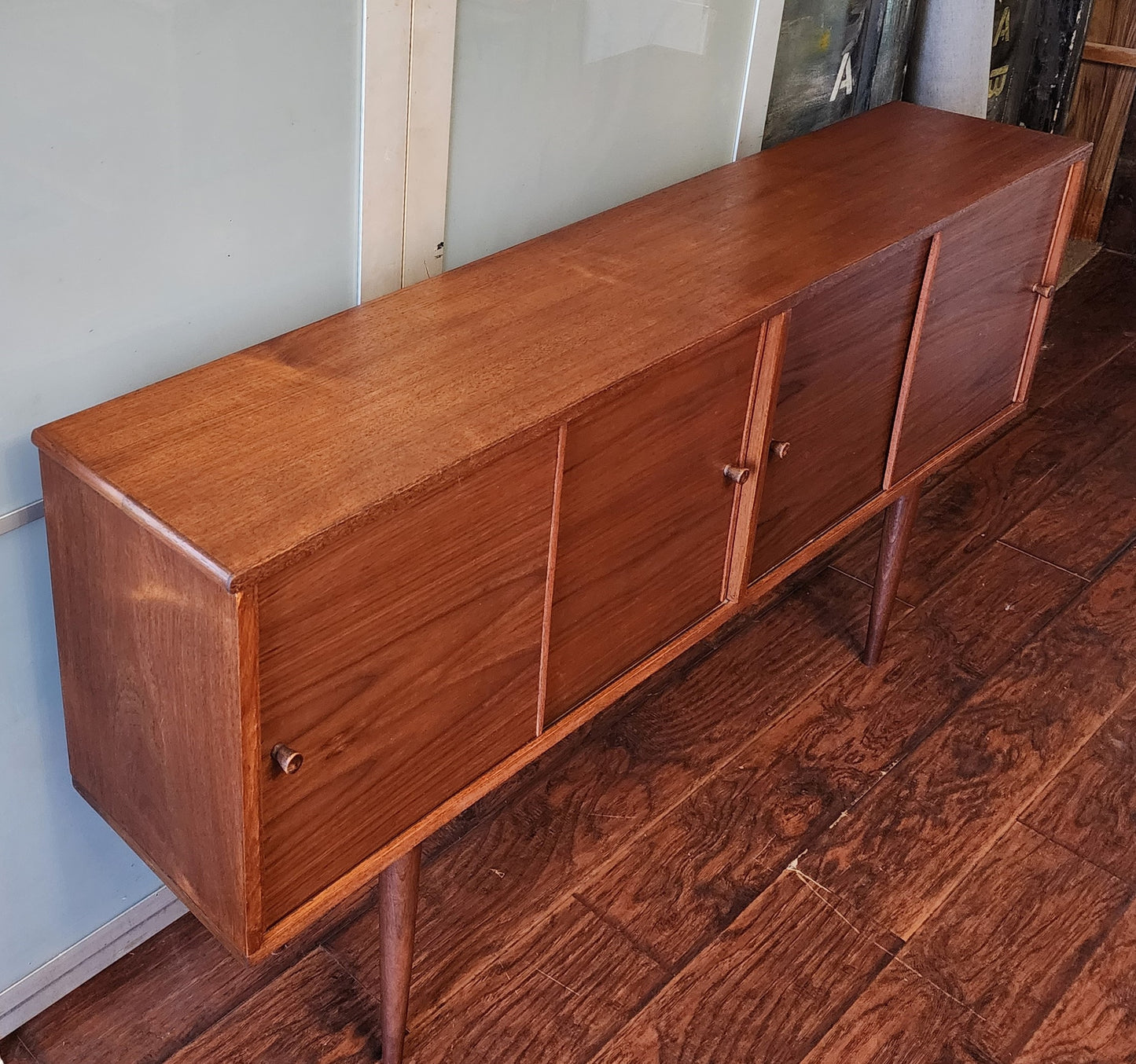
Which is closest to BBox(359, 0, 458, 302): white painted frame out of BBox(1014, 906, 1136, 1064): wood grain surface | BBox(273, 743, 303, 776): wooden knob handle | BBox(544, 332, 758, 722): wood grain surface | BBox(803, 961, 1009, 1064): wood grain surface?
BBox(544, 332, 758, 722): wood grain surface

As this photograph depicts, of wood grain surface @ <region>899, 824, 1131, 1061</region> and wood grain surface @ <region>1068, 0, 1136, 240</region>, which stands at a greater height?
wood grain surface @ <region>1068, 0, 1136, 240</region>

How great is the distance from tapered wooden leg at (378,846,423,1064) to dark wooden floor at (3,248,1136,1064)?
0.07 meters

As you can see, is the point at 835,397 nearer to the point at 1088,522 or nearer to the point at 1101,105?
the point at 1088,522

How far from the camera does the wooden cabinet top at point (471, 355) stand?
1.02 meters

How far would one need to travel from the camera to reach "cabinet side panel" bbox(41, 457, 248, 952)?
101 centimetres

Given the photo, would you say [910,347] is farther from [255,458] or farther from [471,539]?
[255,458]

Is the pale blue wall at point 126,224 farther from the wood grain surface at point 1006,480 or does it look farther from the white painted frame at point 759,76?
the wood grain surface at point 1006,480

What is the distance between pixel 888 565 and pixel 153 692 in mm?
1227

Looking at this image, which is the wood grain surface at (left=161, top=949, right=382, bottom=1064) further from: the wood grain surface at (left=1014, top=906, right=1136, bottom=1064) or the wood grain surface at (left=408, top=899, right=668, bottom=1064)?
the wood grain surface at (left=1014, top=906, right=1136, bottom=1064)

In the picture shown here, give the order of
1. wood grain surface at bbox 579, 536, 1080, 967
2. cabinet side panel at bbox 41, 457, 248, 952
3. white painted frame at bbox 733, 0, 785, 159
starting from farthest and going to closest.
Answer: white painted frame at bbox 733, 0, 785, 159
wood grain surface at bbox 579, 536, 1080, 967
cabinet side panel at bbox 41, 457, 248, 952

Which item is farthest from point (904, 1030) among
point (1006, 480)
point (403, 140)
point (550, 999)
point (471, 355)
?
point (1006, 480)

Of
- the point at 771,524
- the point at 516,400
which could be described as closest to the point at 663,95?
the point at 771,524

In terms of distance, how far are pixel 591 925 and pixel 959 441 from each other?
0.85m

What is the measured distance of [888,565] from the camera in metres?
2.02
